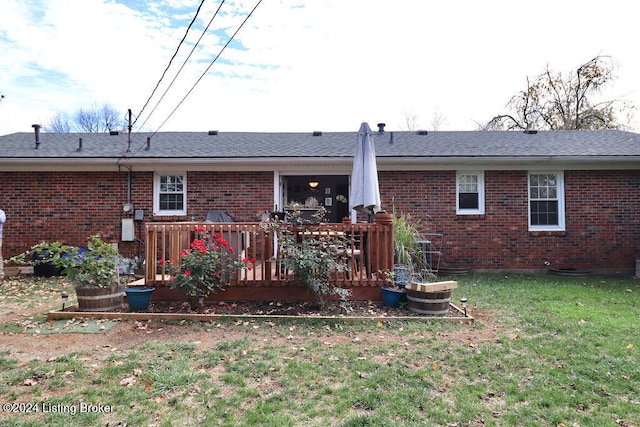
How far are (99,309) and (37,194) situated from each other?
5.47 m

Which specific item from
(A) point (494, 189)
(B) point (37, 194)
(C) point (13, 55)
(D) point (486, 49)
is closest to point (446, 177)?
(A) point (494, 189)

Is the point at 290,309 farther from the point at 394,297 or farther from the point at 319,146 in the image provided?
the point at 319,146

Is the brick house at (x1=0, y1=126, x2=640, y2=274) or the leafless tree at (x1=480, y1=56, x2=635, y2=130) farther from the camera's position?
the leafless tree at (x1=480, y1=56, x2=635, y2=130)

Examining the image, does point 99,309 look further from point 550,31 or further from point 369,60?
point 550,31

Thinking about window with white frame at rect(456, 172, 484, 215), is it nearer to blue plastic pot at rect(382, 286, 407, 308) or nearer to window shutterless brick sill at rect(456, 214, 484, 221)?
window shutterless brick sill at rect(456, 214, 484, 221)

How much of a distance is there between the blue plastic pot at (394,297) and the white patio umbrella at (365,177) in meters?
1.34

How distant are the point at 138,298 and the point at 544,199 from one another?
888 cm

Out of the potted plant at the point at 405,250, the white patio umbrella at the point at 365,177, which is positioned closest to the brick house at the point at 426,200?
the potted plant at the point at 405,250

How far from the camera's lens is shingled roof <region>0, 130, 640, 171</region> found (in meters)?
8.27

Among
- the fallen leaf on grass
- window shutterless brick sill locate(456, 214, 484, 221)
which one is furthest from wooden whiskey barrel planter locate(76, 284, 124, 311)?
window shutterless brick sill locate(456, 214, 484, 221)

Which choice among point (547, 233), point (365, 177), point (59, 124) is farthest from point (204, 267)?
point (59, 124)

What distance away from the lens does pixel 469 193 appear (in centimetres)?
876

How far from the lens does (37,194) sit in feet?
28.2

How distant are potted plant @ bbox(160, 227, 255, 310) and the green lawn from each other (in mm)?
508
